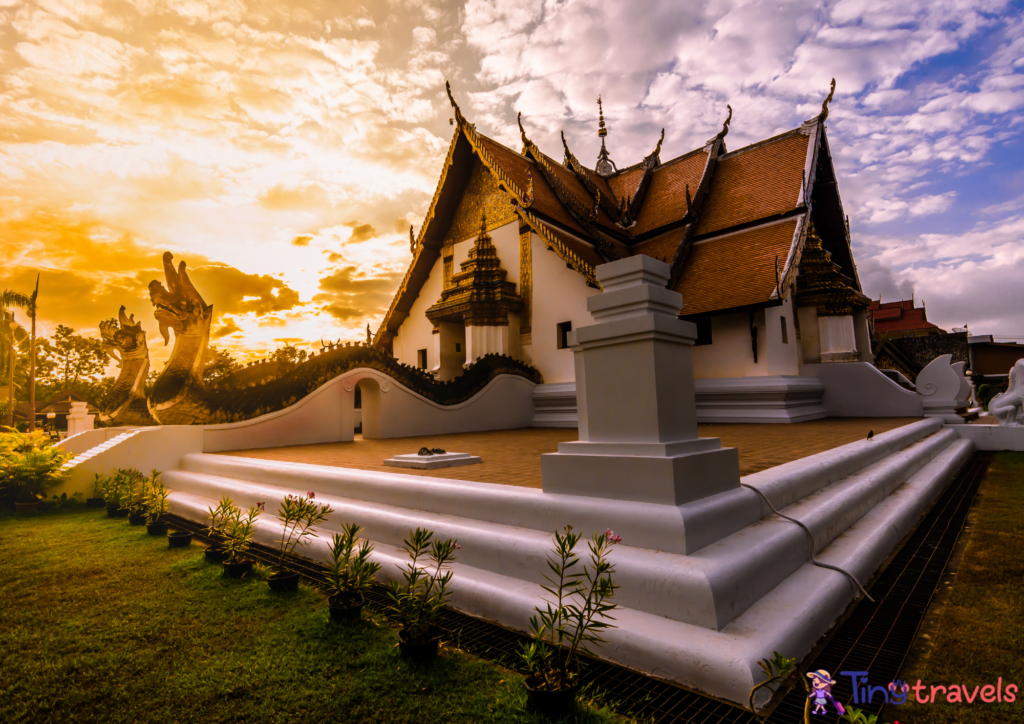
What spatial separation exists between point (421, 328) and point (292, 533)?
11.4 m

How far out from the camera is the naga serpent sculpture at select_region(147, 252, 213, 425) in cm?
670

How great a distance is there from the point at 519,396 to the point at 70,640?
926 centimetres

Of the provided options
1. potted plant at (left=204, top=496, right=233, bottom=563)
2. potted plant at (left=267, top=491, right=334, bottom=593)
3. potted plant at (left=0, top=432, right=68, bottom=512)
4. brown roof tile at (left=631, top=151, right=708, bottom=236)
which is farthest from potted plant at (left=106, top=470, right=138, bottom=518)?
brown roof tile at (left=631, top=151, right=708, bottom=236)

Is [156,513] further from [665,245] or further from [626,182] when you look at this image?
[626,182]

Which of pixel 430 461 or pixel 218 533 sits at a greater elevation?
pixel 430 461

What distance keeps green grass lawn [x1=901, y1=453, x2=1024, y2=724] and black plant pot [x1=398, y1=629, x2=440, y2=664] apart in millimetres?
1660

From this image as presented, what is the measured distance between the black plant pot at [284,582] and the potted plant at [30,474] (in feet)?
15.6

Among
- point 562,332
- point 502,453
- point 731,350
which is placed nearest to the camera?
point 502,453

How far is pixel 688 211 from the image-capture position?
39.9 feet

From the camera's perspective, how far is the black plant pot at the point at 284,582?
2.92 metres

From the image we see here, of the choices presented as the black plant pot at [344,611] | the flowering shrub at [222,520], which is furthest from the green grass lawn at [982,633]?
the flowering shrub at [222,520]

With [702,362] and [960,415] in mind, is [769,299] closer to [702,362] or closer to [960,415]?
[702,362]

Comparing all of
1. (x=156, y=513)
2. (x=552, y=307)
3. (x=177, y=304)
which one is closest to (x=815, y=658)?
(x=156, y=513)

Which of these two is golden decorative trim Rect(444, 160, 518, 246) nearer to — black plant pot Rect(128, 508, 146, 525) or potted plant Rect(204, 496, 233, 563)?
black plant pot Rect(128, 508, 146, 525)
